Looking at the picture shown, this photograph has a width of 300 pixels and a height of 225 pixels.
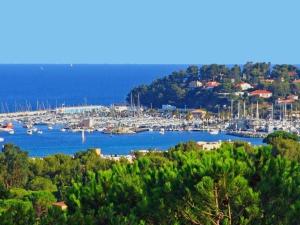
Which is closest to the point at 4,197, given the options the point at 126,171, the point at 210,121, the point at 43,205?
the point at 43,205

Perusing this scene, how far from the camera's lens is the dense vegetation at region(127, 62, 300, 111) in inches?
2315

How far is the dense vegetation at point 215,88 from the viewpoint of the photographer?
5881 cm

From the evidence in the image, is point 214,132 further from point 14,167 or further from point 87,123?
point 14,167

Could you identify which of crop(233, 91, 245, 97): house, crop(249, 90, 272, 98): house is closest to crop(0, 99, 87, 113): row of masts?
crop(233, 91, 245, 97): house

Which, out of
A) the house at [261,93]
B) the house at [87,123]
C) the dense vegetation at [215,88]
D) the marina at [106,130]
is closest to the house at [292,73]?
the dense vegetation at [215,88]

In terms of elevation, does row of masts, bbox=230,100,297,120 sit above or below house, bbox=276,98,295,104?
below

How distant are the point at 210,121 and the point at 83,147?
1164 cm

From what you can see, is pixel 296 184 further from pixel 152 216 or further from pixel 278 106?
pixel 278 106

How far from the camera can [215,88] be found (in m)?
60.4

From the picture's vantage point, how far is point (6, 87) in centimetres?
10250

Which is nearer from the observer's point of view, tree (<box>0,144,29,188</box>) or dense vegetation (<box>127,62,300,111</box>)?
tree (<box>0,144,29,188</box>)

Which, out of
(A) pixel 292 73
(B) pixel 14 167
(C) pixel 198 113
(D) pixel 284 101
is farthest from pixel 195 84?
(B) pixel 14 167

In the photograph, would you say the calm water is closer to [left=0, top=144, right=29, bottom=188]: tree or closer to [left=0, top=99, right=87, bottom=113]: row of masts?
[left=0, top=99, right=87, bottom=113]: row of masts

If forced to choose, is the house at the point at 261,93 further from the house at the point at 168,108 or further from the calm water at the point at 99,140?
the calm water at the point at 99,140
